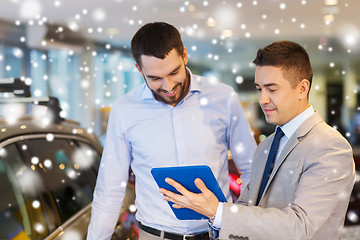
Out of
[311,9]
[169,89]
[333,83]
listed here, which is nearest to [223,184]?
[169,89]

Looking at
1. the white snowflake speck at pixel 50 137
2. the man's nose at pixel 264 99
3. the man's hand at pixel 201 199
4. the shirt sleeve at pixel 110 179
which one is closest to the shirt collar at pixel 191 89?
the shirt sleeve at pixel 110 179

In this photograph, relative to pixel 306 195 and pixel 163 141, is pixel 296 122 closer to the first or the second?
pixel 306 195

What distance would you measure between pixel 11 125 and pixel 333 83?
54.2ft

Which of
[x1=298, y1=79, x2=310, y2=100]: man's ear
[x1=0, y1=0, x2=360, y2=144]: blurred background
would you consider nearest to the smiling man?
[x1=298, y1=79, x2=310, y2=100]: man's ear

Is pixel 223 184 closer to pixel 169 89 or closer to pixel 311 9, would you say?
Result: pixel 169 89

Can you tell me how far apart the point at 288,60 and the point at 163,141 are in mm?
728

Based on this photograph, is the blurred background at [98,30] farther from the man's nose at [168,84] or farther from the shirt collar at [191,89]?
the man's nose at [168,84]

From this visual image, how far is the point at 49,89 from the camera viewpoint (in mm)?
10305

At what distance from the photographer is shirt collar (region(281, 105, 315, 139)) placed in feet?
4.53

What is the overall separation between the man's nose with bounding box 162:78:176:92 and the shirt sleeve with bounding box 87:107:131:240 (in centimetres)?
31

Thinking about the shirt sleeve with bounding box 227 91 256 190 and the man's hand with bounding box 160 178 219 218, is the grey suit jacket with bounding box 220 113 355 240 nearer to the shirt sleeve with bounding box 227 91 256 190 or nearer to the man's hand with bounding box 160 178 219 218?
the man's hand with bounding box 160 178 219 218

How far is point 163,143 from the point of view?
6.31ft

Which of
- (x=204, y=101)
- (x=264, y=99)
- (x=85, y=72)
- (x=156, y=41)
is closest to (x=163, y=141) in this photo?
(x=204, y=101)

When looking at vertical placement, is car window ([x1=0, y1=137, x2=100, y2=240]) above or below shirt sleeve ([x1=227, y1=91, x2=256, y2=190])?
below
